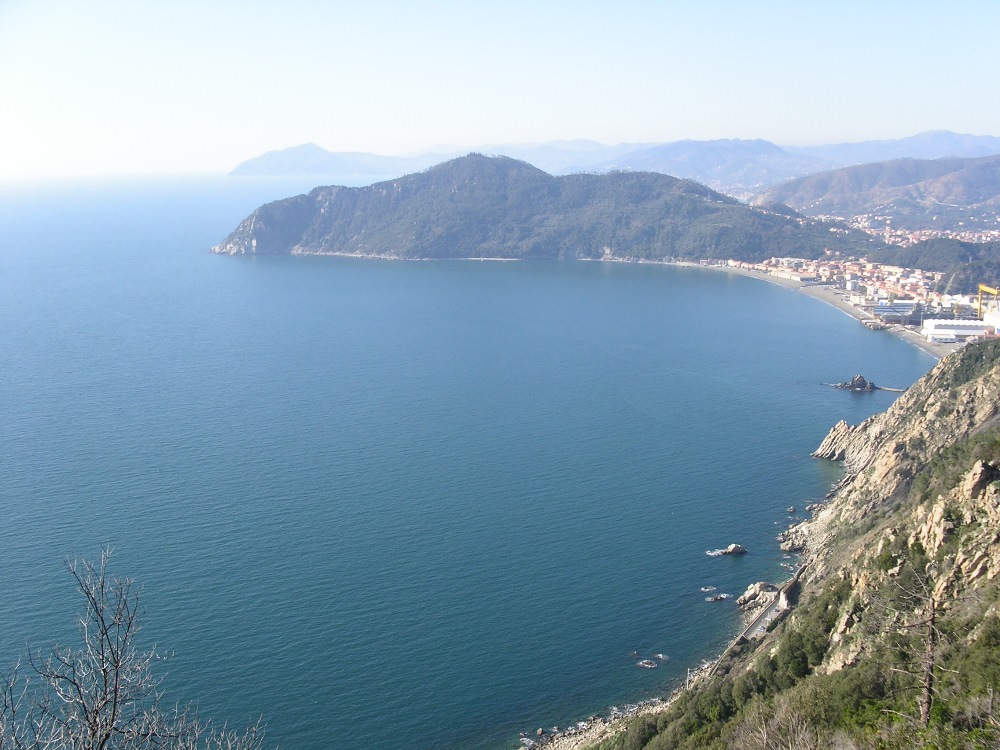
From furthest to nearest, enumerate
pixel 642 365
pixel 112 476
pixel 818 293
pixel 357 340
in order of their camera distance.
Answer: pixel 818 293 < pixel 357 340 < pixel 642 365 < pixel 112 476

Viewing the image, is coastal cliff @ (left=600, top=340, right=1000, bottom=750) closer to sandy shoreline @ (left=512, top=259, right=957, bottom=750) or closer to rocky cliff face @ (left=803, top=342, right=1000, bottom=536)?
rocky cliff face @ (left=803, top=342, right=1000, bottom=536)

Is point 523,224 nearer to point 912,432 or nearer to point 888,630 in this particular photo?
point 912,432

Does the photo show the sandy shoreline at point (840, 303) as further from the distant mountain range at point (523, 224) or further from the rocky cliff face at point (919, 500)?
the rocky cliff face at point (919, 500)

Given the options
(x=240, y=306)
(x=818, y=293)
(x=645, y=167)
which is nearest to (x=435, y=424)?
(x=240, y=306)

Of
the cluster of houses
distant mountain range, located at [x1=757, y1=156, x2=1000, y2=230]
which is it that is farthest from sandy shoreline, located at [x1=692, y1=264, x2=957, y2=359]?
distant mountain range, located at [x1=757, y1=156, x2=1000, y2=230]

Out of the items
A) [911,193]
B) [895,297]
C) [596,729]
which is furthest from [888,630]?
[911,193]

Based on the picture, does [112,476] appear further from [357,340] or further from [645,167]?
[645,167]
